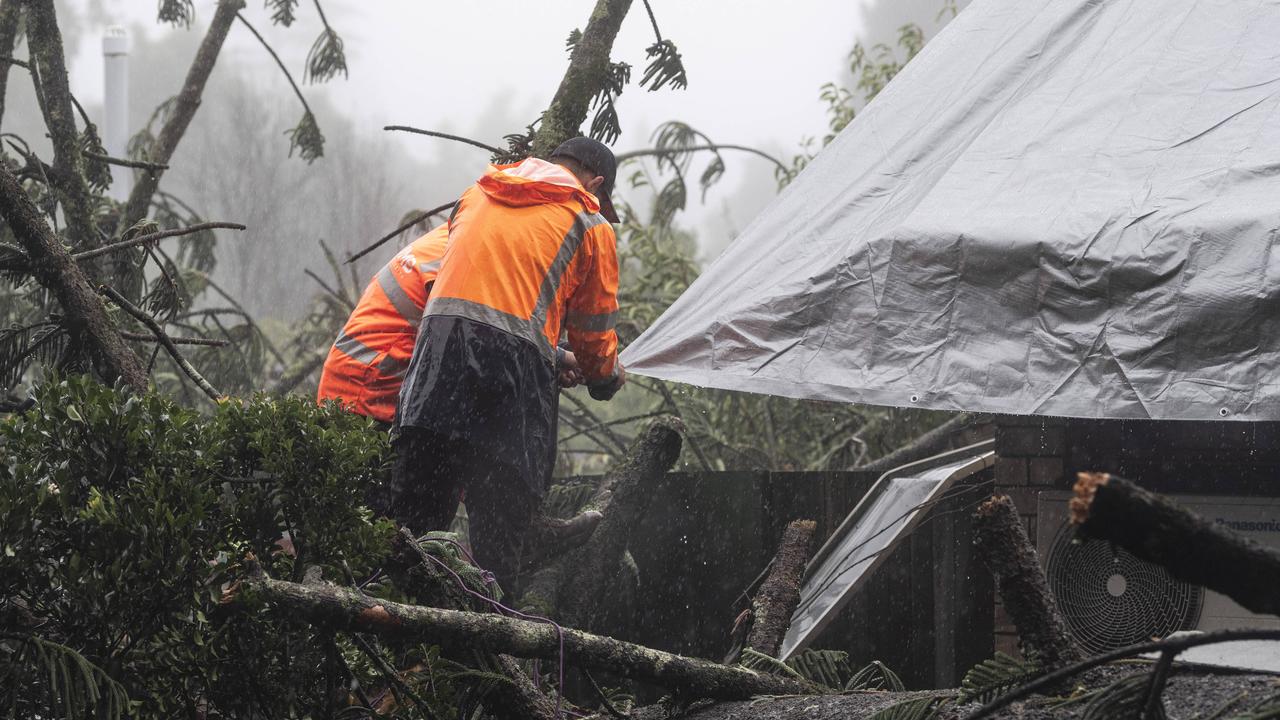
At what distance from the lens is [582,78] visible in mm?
4992

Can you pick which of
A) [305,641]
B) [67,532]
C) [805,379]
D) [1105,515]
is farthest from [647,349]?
[1105,515]

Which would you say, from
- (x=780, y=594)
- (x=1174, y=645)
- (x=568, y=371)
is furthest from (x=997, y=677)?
(x=568, y=371)

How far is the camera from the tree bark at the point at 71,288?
128 inches

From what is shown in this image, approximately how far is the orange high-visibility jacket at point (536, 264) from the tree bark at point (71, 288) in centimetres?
93

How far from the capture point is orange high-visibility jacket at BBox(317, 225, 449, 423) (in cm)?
401

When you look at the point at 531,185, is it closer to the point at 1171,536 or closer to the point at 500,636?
the point at 500,636

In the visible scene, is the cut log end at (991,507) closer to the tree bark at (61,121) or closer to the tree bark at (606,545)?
the tree bark at (606,545)

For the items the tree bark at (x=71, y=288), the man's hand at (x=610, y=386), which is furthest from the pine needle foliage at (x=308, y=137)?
the tree bark at (x=71, y=288)

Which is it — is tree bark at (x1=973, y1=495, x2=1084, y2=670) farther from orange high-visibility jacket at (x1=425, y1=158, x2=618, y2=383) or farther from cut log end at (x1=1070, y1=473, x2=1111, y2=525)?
orange high-visibility jacket at (x1=425, y1=158, x2=618, y2=383)

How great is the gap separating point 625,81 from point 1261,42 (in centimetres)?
241

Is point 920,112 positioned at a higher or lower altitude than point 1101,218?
higher

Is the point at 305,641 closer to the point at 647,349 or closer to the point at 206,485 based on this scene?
the point at 206,485

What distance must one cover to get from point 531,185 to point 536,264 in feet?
0.90

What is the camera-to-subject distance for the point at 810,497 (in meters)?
5.01
